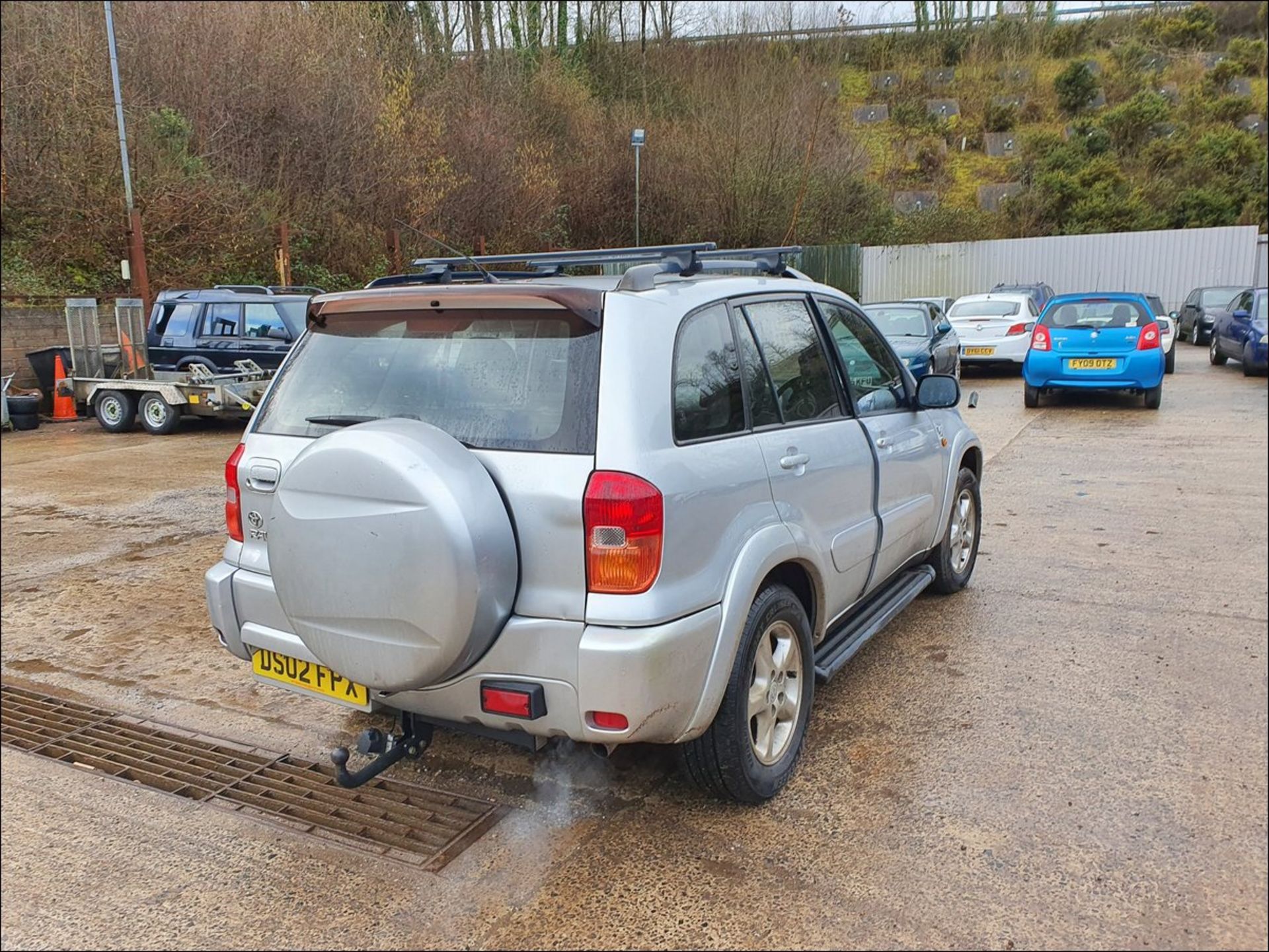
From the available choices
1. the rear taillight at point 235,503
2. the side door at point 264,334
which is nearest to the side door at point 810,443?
the rear taillight at point 235,503

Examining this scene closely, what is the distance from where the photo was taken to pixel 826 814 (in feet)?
9.96

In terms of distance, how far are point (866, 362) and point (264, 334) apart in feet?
34.8

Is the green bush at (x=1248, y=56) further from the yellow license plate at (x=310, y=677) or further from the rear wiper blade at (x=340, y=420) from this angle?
the yellow license plate at (x=310, y=677)

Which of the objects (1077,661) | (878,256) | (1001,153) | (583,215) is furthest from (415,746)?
(1001,153)

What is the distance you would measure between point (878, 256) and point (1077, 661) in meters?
29.0

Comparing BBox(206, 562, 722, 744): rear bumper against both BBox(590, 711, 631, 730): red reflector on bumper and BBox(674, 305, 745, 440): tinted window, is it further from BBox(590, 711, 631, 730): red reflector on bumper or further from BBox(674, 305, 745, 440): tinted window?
BBox(674, 305, 745, 440): tinted window

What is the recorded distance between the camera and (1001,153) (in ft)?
126

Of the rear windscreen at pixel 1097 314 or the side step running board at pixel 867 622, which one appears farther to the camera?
the rear windscreen at pixel 1097 314

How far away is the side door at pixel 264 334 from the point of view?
41.8ft

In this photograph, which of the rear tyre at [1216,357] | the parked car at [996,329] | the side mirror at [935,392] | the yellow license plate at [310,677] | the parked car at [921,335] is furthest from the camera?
the rear tyre at [1216,357]

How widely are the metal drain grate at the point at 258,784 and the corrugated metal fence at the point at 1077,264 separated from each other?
2963cm

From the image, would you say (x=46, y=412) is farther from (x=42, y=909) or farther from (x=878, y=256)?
(x=878, y=256)

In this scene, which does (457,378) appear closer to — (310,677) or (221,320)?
(310,677)

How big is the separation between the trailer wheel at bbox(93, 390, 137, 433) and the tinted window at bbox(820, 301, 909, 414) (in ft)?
37.6
